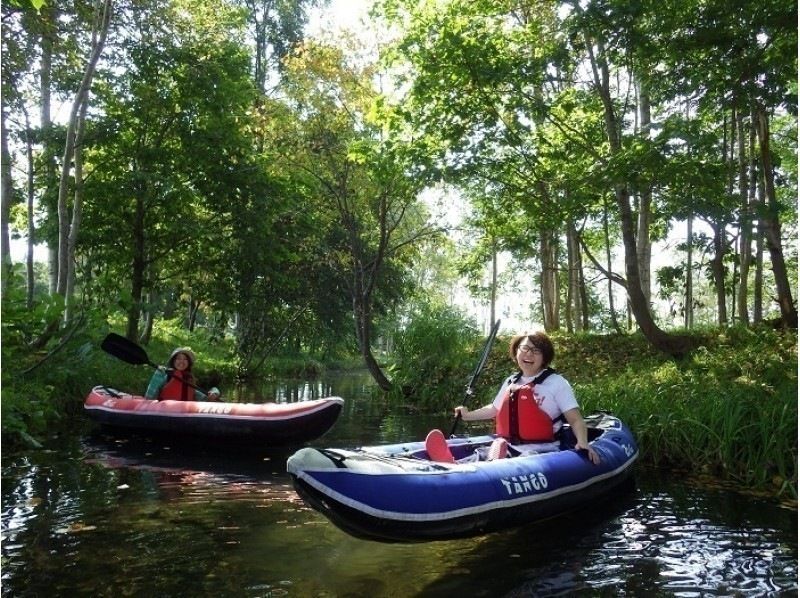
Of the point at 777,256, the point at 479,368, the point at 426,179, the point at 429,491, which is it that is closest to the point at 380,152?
the point at 426,179

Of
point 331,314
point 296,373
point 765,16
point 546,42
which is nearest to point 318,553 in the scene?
point 765,16

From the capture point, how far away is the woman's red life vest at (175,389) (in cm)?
823

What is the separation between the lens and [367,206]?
13375 mm

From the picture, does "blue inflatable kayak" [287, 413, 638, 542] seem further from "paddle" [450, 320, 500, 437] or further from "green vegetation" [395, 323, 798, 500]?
"green vegetation" [395, 323, 798, 500]

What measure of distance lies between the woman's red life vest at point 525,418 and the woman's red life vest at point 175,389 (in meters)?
4.67

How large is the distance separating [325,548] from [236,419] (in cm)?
331

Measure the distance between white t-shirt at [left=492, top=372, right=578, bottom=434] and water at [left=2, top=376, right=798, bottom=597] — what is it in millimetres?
787

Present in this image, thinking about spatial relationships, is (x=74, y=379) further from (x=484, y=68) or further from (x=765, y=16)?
(x=765, y=16)

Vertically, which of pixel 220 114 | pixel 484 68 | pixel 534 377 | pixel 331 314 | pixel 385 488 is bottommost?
pixel 385 488

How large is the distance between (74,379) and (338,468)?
764cm

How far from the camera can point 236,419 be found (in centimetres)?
712

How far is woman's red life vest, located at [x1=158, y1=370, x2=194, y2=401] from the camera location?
324 inches

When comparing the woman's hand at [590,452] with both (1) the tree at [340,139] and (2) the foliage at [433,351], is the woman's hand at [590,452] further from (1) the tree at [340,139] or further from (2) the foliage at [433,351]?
(2) the foliage at [433,351]

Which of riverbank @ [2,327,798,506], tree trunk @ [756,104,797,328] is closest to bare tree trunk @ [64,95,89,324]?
riverbank @ [2,327,798,506]
